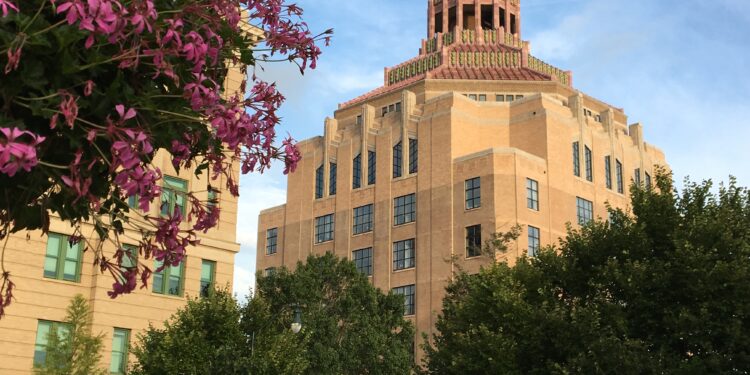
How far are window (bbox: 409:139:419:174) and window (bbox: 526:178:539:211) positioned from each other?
33.0 ft

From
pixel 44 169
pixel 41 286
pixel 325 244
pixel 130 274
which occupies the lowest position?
pixel 130 274

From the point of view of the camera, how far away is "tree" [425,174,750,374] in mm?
26453

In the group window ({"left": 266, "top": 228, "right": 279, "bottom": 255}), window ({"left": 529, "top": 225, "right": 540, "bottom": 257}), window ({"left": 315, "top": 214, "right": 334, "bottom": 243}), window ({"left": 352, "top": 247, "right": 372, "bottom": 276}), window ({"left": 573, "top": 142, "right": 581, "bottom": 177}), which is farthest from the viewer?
window ({"left": 266, "top": 228, "right": 279, "bottom": 255})

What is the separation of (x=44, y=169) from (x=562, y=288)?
1090 inches

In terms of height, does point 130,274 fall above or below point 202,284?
below

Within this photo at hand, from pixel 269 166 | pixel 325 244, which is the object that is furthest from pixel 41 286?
pixel 325 244

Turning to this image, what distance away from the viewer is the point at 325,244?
77.8m

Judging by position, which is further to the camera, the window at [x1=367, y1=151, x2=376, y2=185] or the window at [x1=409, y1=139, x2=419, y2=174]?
the window at [x1=367, y1=151, x2=376, y2=185]

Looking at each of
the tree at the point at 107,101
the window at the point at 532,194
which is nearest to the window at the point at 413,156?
the window at the point at 532,194

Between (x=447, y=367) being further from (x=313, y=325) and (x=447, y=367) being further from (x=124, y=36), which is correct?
(x=124, y=36)

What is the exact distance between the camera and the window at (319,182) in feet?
265

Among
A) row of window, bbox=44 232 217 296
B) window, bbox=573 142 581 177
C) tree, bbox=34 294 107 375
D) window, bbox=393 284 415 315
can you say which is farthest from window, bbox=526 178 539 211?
tree, bbox=34 294 107 375

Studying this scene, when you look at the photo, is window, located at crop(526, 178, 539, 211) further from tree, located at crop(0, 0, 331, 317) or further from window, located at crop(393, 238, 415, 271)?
tree, located at crop(0, 0, 331, 317)

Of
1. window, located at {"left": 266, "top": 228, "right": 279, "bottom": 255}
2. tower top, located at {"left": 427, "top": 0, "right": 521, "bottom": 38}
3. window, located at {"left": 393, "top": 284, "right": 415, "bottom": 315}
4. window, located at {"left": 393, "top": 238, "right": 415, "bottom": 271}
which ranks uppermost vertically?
tower top, located at {"left": 427, "top": 0, "right": 521, "bottom": 38}
